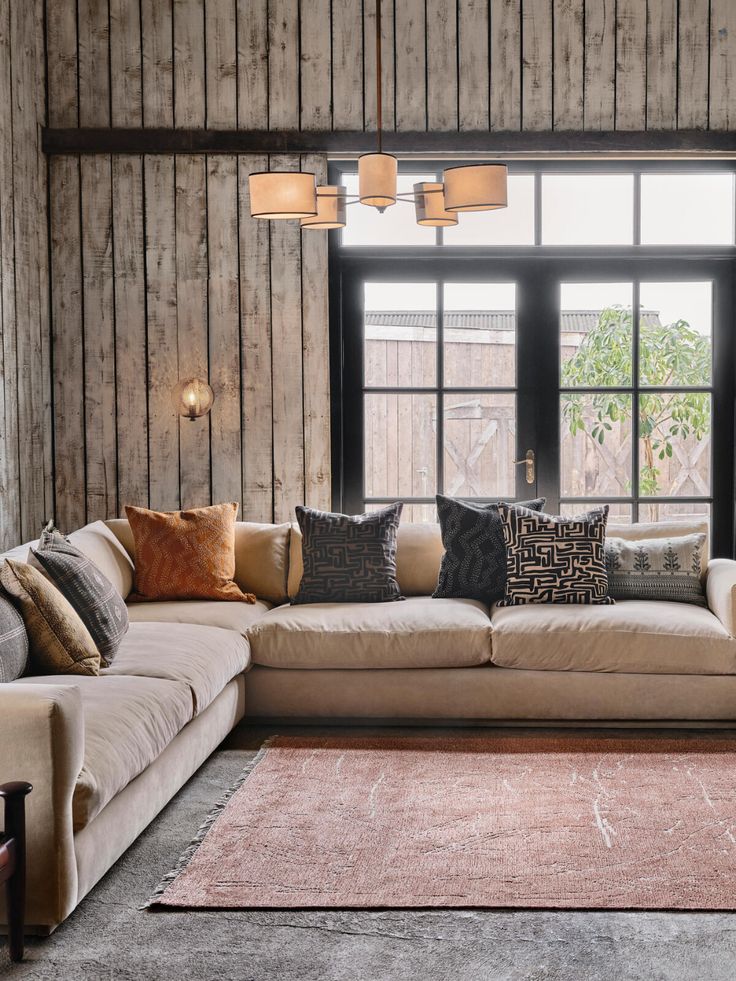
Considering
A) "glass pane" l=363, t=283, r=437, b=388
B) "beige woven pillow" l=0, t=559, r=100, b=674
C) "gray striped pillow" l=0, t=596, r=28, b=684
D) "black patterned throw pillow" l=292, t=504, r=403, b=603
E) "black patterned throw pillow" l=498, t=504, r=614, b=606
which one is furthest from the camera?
"glass pane" l=363, t=283, r=437, b=388

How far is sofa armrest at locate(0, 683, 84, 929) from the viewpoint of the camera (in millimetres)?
2318

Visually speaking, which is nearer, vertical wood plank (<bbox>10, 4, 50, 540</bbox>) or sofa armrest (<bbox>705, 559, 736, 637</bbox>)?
sofa armrest (<bbox>705, 559, 736, 637</bbox>)

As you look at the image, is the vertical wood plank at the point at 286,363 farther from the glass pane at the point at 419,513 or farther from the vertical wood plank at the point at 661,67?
the vertical wood plank at the point at 661,67

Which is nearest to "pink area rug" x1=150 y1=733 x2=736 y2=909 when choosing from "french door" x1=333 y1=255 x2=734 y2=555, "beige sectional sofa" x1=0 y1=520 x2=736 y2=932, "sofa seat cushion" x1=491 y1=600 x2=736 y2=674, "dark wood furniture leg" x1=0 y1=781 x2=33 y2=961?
"beige sectional sofa" x1=0 y1=520 x2=736 y2=932

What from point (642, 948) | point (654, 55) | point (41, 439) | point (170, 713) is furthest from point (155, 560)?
point (654, 55)

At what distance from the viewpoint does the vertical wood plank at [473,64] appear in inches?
203

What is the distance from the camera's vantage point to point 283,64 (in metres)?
5.19

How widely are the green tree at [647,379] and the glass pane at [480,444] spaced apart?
35cm

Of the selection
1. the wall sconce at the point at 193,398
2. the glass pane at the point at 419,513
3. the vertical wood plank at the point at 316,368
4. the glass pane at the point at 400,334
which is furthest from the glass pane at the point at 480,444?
the wall sconce at the point at 193,398

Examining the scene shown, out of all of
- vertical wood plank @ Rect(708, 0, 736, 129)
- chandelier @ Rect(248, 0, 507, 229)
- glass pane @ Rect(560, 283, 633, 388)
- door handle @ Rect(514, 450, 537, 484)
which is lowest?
door handle @ Rect(514, 450, 537, 484)

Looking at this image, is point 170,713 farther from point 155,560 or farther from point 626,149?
point 626,149

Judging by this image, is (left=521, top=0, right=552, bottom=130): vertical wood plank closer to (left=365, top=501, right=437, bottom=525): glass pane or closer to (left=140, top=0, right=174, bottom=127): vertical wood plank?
(left=140, top=0, right=174, bottom=127): vertical wood plank

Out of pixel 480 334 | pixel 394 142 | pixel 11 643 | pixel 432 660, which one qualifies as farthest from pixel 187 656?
pixel 394 142

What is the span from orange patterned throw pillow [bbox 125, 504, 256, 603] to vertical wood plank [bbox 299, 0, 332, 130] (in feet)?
7.22
